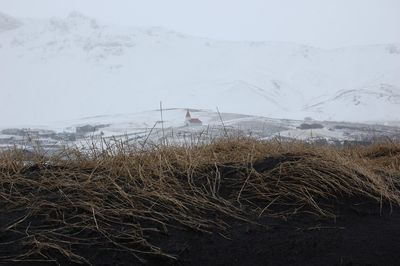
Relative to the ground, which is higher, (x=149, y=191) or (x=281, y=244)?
(x=149, y=191)

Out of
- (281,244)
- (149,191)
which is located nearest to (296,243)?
(281,244)

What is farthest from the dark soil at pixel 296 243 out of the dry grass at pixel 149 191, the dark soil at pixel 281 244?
the dry grass at pixel 149 191

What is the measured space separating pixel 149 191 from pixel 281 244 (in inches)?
42.2

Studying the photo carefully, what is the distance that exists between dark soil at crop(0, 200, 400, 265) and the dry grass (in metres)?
0.06

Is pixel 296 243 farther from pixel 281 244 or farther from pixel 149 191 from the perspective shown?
pixel 149 191

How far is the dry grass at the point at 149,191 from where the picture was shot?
9.26 ft

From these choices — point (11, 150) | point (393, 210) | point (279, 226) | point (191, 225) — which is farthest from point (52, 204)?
point (393, 210)

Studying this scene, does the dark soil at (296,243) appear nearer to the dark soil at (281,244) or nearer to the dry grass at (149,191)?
the dark soil at (281,244)

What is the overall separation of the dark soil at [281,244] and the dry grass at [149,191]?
0.21 ft

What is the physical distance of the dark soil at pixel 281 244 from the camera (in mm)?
2746

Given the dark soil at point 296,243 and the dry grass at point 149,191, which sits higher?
the dry grass at point 149,191

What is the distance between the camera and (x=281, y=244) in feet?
9.66

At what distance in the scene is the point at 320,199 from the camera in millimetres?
3570

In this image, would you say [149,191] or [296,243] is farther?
[149,191]
